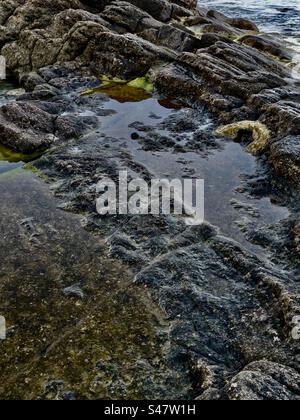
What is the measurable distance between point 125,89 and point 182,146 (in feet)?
24.2

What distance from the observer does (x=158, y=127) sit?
62.0ft

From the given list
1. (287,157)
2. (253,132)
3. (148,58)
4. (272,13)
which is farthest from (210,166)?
(272,13)

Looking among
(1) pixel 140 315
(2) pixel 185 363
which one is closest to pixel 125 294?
(1) pixel 140 315

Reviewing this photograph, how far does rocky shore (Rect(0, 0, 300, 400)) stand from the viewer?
9.14 m

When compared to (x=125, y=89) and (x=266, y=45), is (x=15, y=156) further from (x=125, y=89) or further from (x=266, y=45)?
(x=266, y=45)

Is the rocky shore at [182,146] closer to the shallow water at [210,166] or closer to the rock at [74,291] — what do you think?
the shallow water at [210,166]

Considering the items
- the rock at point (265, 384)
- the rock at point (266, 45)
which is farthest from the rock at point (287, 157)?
the rock at point (266, 45)

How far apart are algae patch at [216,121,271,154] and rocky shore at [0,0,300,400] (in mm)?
50

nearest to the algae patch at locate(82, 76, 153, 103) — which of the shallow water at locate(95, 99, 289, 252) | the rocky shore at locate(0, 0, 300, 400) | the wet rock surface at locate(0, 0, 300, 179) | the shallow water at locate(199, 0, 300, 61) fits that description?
the rocky shore at locate(0, 0, 300, 400)

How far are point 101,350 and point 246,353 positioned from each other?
10.1 ft

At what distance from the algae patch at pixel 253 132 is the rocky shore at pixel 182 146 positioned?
0.05 meters

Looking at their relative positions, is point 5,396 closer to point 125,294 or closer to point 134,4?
point 125,294

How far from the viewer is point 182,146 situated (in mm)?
17547

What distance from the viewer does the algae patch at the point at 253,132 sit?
1734 centimetres
